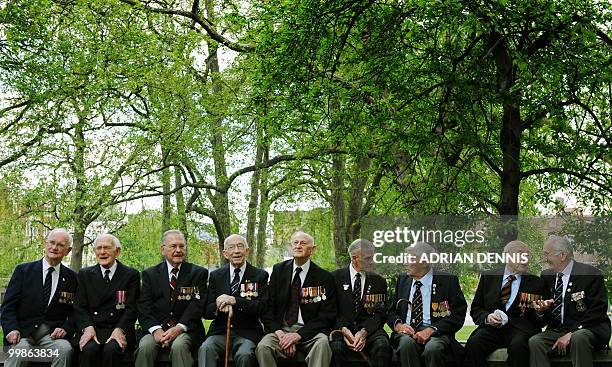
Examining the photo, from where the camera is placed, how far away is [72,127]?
16.0 meters

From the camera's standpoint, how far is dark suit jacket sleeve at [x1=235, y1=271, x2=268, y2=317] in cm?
658

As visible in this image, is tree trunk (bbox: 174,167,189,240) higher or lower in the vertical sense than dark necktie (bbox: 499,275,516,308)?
higher

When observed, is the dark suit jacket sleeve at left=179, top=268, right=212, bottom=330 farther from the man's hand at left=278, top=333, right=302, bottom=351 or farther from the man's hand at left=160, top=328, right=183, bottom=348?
the man's hand at left=278, top=333, right=302, bottom=351

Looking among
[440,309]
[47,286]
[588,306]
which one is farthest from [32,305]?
[588,306]

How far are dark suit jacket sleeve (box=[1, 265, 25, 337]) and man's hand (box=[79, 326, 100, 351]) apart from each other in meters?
0.61

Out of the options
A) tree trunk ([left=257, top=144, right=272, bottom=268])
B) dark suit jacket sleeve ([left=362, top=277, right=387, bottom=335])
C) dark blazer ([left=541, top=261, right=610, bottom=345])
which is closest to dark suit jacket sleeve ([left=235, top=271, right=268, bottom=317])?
dark suit jacket sleeve ([left=362, top=277, right=387, bottom=335])

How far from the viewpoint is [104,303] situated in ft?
22.0

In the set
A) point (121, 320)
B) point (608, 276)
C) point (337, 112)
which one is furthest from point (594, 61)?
point (121, 320)

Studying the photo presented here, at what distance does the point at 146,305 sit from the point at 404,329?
7.14 feet

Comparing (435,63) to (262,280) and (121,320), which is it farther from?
(121,320)

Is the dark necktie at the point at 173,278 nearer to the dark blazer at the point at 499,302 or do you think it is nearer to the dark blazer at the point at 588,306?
the dark blazer at the point at 499,302

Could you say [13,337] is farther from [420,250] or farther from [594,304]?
[594,304]

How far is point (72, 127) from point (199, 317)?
10.3 metres

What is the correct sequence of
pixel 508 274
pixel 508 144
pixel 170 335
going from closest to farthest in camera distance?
1. pixel 170 335
2. pixel 508 274
3. pixel 508 144
